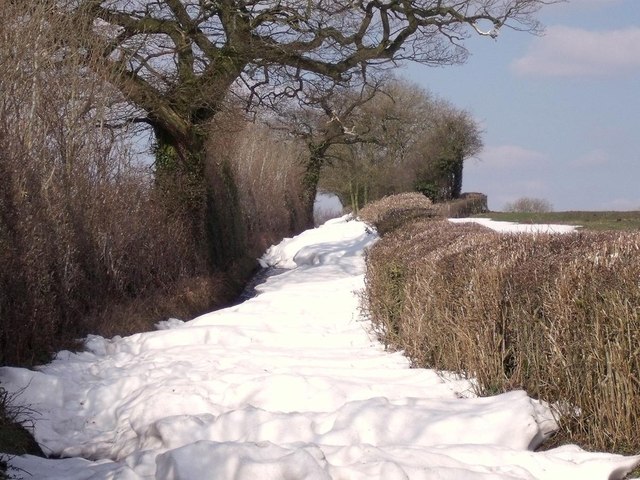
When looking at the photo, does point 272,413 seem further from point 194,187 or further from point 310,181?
point 310,181

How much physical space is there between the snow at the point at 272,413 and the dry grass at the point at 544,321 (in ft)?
0.77

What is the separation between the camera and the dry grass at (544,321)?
545 cm

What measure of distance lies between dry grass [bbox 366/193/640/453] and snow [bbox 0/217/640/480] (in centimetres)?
23

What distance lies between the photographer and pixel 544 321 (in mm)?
6340

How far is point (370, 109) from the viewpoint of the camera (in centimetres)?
4834

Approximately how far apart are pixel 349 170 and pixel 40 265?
139 feet

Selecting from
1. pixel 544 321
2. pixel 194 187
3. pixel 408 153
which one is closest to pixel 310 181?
pixel 408 153

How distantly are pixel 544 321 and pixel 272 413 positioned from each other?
217 cm

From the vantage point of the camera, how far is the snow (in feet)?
17.8

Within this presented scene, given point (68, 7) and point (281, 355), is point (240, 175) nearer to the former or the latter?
point (68, 7)

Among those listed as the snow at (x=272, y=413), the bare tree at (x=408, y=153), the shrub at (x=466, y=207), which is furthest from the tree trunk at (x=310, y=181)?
the snow at (x=272, y=413)

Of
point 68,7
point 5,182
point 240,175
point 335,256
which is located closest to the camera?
point 5,182

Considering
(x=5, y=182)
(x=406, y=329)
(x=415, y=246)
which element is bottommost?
(x=406, y=329)

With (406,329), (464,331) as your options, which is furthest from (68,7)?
(464,331)
